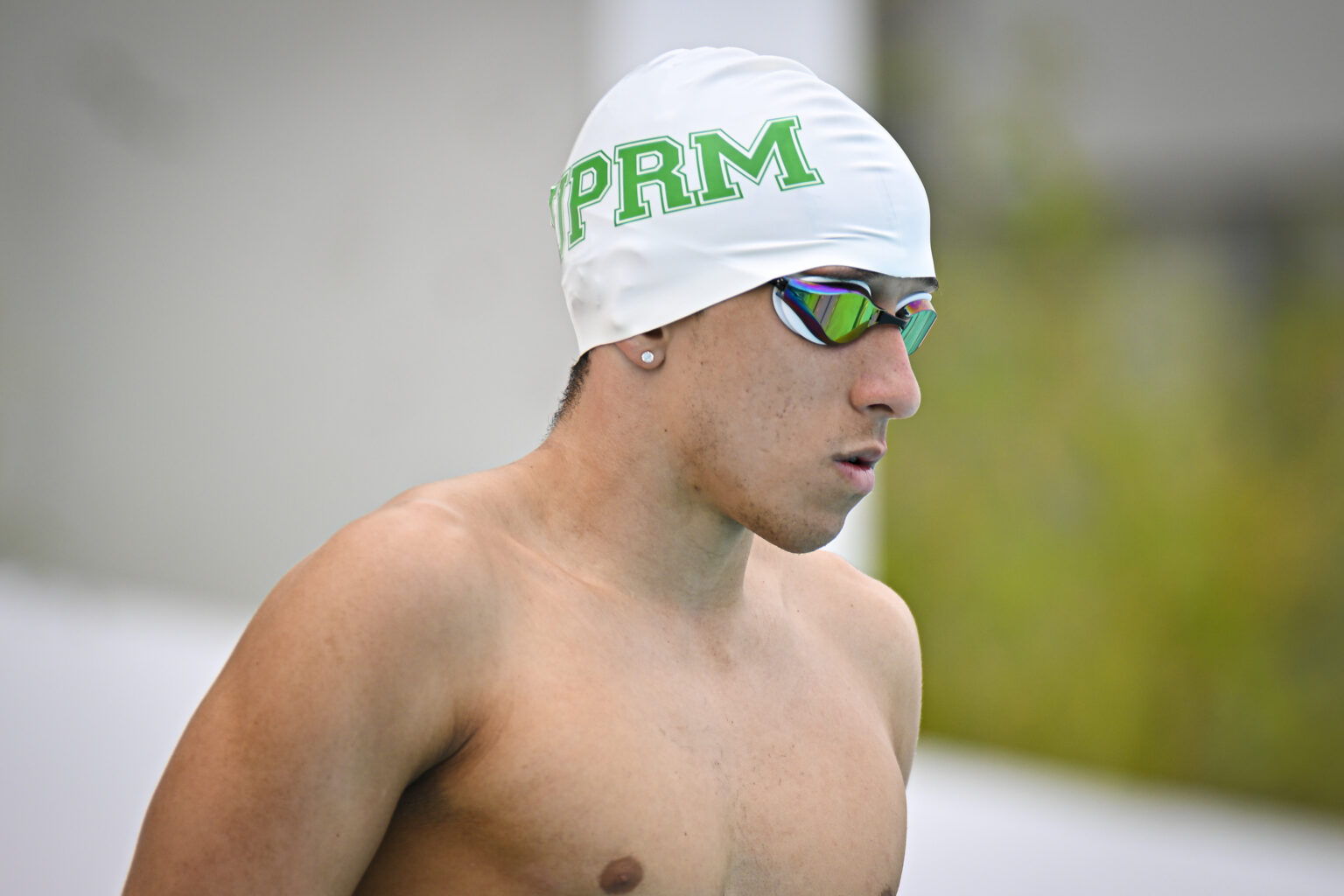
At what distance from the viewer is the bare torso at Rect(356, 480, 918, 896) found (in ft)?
4.84

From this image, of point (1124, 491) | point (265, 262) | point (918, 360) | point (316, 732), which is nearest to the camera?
point (316, 732)

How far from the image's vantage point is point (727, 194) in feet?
5.42

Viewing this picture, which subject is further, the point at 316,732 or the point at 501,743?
the point at 501,743

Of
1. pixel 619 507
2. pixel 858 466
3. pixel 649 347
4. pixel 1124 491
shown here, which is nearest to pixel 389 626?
pixel 619 507

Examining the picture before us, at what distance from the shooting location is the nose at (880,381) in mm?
1643

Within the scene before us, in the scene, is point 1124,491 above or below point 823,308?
below

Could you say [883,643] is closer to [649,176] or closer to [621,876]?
[621,876]

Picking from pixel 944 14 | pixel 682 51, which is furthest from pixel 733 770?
pixel 944 14

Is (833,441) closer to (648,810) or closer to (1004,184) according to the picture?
(648,810)

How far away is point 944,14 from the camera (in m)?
6.67

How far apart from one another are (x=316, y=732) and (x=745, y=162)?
0.88 meters

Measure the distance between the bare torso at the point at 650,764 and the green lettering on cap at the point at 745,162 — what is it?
54 centimetres

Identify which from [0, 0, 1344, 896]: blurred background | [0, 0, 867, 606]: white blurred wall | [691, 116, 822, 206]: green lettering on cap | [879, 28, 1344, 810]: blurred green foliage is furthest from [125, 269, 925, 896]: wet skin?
[879, 28, 1344, 810]: blurred green foliage

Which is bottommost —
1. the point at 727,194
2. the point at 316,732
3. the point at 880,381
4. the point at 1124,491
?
the point at 1124,491
